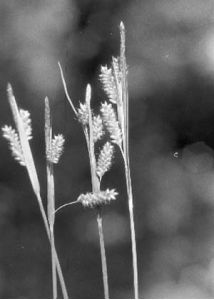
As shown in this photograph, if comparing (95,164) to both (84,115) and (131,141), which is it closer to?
(84,115)

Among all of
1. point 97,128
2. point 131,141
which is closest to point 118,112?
point 97,128

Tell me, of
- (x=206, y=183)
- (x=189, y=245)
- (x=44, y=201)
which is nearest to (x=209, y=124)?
(x=206, y=183)

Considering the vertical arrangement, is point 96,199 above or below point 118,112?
below

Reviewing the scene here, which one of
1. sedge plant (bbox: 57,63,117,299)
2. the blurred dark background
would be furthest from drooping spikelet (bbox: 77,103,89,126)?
the blurred dark background

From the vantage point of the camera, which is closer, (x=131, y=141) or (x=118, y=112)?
(x=118, y=112)

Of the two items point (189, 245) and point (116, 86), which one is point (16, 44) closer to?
point (116, 86)

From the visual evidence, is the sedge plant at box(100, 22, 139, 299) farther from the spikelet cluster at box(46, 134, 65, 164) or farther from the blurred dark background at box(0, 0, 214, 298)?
the blurred dark background at box(0, 0, 214, 298)

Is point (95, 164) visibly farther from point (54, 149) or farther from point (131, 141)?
point (131, 141)

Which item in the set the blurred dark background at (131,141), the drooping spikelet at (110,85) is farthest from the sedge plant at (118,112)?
the blurred dark background at (131,141)

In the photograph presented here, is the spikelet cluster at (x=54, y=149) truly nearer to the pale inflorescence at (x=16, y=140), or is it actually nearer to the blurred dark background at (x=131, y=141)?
the pale inflorescence at (x=16, y=140)
